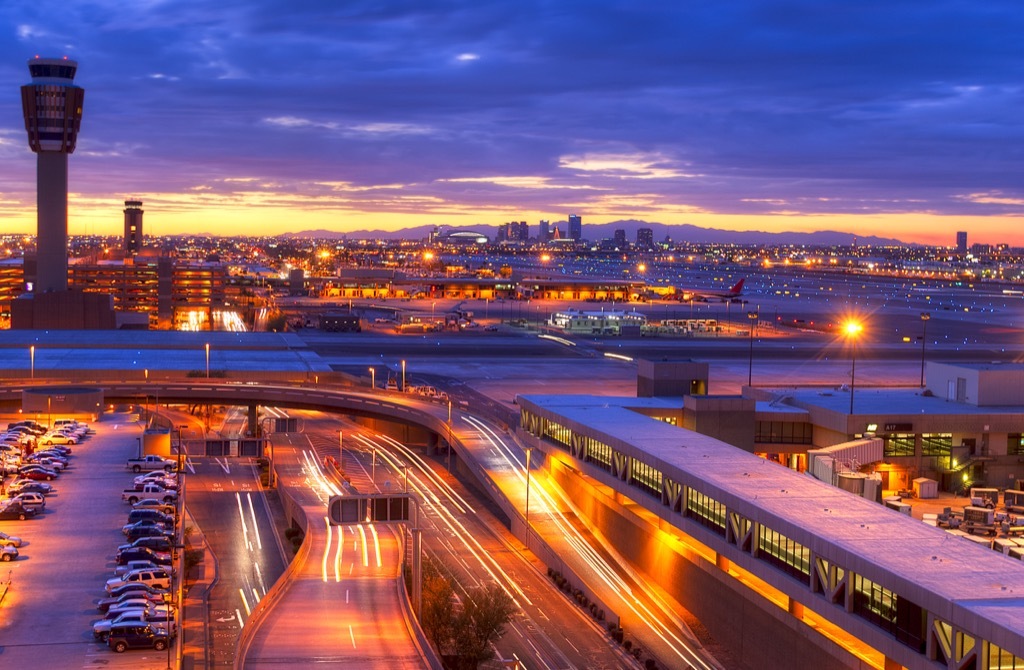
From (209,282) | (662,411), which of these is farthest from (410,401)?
(209,282)

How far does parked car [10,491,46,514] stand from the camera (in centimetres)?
3988

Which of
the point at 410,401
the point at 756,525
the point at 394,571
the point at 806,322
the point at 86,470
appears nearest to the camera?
the point at 756,525

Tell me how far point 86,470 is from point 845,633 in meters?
31.7

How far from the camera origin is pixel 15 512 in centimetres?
3931

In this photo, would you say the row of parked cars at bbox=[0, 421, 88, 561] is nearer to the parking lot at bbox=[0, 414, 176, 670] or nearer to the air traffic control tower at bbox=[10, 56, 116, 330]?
the parking lot at bbox=[0, 414, 176, 670]

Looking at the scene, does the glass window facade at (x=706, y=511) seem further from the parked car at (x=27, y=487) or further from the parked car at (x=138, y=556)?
the parked car at (x=27, y=487)

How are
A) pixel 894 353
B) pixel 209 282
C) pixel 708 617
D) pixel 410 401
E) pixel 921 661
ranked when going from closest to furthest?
1. pixel 921 661
2. pixel 708 617
3. pixel 410 401
4. pixel 894 353
5. pixel 209 282

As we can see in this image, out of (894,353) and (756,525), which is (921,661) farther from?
(894,353)

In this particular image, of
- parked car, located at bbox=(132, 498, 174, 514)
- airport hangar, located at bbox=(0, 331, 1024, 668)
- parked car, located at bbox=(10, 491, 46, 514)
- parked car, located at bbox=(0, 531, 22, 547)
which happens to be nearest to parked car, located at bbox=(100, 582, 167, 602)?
parked car, located at bbox=(0, 531, 22, 547)

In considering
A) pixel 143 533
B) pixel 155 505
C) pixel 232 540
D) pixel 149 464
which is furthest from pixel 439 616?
pixel 149 464

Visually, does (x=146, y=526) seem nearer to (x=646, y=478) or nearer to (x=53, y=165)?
(x=646, y=478)

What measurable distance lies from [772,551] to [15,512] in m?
24.2

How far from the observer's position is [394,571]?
1344 inches

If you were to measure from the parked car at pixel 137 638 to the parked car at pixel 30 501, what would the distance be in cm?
1389
